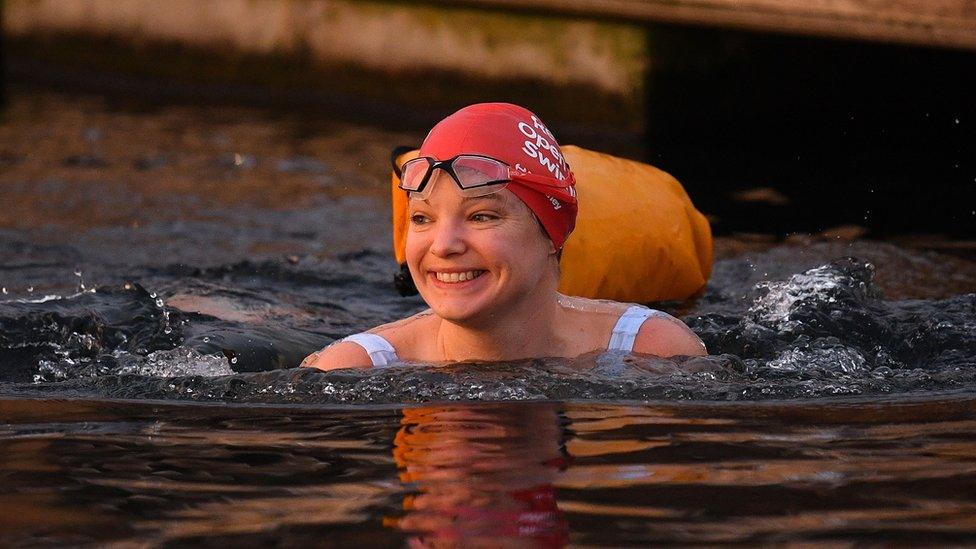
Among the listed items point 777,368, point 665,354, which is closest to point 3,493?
point 665,354

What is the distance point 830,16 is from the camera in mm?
11203

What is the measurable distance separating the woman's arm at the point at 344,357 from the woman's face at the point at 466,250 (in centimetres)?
45

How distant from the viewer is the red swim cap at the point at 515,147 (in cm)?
502

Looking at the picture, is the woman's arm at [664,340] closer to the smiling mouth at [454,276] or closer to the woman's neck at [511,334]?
the woman's neck at [511,334]

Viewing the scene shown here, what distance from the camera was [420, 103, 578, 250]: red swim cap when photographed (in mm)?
5020

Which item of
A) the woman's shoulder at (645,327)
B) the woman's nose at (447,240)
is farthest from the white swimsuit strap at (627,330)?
the woman's nose at (447,240)

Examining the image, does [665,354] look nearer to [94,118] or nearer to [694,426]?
[694,426]

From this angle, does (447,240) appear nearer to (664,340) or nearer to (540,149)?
(540,149)

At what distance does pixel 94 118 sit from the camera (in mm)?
14086

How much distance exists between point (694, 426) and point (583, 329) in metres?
0.85

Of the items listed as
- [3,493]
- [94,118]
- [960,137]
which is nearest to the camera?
[3,493]

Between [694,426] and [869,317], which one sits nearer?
[694,426]

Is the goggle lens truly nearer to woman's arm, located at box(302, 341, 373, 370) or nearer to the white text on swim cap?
the white text on swim cap

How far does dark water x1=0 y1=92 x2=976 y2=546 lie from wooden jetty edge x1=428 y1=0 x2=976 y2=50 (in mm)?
2657
